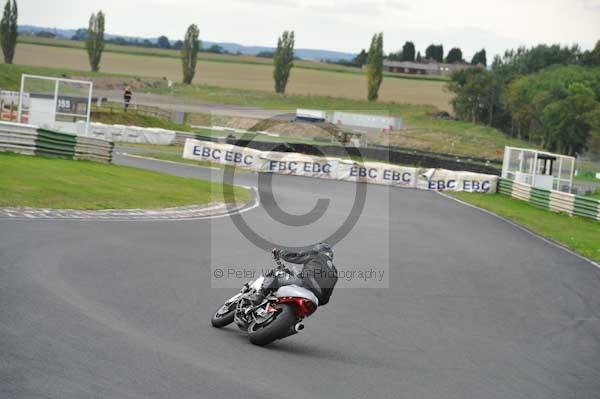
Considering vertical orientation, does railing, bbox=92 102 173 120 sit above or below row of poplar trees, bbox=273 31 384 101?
below

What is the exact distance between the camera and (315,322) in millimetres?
11102

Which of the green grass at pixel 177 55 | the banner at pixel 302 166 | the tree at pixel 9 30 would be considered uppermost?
the green grass at pixel 177 55

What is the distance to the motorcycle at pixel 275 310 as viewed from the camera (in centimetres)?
913

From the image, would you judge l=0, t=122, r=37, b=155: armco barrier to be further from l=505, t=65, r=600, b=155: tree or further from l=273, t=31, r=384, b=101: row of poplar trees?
l=273, t=31, r=384, b=101: row of poplar trees

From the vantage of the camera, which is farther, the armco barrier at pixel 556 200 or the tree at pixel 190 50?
the tree at pixel 190 50

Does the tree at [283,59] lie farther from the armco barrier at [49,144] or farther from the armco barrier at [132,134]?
the armco barrier at [49,144]

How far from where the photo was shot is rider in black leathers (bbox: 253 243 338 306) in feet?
30.6

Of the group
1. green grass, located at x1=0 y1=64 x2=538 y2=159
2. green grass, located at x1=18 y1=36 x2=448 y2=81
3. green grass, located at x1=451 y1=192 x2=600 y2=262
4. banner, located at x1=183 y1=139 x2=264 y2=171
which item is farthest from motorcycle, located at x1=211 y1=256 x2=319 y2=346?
green grass, located at x1=18 y1=36 x2=448 y2=81

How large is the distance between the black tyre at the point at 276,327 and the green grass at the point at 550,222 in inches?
551

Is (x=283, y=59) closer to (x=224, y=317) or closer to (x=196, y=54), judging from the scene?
(x=196, y=54)

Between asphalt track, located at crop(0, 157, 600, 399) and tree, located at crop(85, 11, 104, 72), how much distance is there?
7834 cm

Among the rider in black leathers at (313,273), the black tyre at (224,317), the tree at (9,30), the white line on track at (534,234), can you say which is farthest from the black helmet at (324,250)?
the tree at (9,30)

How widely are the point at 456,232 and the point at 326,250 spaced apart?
14825 mm

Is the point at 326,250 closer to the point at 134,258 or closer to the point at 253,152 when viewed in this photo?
the point at 134,258
